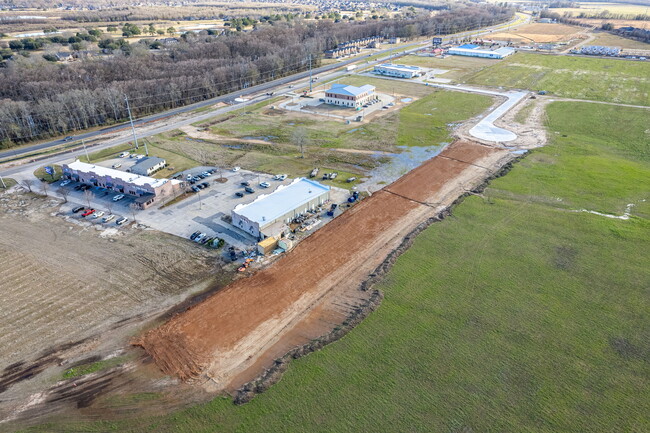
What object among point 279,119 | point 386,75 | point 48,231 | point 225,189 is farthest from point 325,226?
point 386,75

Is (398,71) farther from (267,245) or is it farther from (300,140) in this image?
(267,245)

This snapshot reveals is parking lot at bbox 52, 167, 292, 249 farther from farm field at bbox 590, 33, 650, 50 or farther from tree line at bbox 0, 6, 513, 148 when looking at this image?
farm field at bbox 590, 33, 650, 50

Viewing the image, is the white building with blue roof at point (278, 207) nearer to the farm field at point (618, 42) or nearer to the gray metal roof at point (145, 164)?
the gray metal roof at point (145, 164)

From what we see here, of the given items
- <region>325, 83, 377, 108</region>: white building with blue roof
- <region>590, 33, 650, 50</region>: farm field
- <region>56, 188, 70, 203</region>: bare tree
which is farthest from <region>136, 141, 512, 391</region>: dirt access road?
<region>590, 33, 650, 50</region>: farm field

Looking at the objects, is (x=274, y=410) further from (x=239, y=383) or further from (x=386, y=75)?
(x=386, y=75)

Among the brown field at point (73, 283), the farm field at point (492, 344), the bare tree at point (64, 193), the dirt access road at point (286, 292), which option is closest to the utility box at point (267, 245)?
the dirt access road at point (286, 292)

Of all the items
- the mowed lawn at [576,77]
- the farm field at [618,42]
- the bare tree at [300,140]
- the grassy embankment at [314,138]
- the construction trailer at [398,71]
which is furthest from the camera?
the farm field at [618,42]
